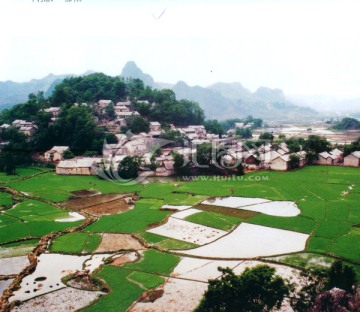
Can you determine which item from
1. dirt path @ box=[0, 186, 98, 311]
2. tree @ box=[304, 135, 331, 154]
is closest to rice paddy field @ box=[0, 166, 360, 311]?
dirt path @ box=[0, 186, 98, 311]

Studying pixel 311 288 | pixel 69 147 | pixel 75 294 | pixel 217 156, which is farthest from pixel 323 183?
pixel 69 147

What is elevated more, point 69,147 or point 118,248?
point 69,147

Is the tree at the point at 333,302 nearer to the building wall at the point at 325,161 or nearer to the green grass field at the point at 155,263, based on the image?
the green grass field at the point at 155,263

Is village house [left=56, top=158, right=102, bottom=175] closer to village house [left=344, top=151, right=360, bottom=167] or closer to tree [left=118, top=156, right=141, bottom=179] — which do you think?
tree [left=118, top=156, right=141, bottom=179]

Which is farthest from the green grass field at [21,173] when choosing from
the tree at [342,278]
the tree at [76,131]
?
the tree at [342,278]

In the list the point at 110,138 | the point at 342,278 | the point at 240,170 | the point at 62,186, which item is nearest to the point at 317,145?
the point at 240,170

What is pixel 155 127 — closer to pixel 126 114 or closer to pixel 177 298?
pixel 126 114

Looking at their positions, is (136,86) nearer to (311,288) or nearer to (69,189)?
(69,189)
